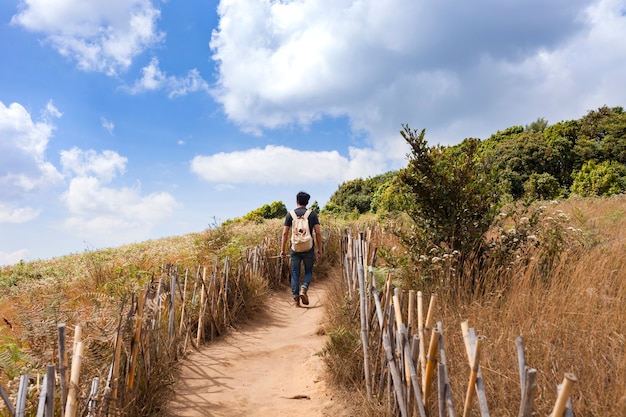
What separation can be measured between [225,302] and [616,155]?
2832 centimetres

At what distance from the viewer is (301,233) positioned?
22.2ft

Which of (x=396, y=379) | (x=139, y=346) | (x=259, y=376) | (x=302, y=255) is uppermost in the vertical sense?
(x=302, y=255)

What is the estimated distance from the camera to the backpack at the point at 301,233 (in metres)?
6.74

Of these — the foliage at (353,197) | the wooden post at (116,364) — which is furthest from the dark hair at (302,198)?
the foliage at (353,197)

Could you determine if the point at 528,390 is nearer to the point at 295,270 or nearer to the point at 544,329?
the point at 544,329

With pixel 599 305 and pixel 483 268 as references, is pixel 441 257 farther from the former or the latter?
pixel 599 305

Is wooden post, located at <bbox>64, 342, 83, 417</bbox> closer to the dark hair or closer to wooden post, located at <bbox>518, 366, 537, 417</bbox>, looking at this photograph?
wooden post, located at <bbox>518, 366, 537, 417</bbox>

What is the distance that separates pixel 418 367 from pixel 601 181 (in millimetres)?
21938

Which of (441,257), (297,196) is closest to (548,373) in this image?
(441,257)

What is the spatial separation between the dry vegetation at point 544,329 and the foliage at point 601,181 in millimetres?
17701

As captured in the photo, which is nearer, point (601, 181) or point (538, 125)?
point (601, 181)

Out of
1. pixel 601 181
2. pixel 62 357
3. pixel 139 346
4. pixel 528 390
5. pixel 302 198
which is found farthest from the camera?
pixel 601 181

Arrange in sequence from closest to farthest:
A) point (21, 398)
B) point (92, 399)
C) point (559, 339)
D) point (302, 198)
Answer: point (21, 398)
point (92, 399)
point (559, 339)
point (302, 198)

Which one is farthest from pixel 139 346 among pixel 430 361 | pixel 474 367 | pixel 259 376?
pixel 474 367
